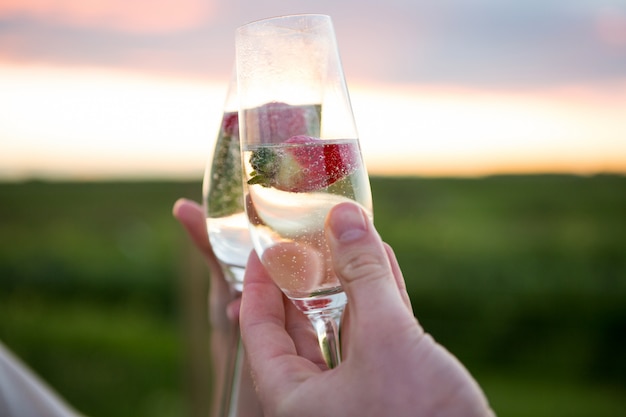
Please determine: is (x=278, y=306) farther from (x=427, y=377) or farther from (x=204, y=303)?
(x=204, y=303)

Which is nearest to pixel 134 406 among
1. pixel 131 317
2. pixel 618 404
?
pixel 131 317

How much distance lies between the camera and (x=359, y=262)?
1378 millimetres

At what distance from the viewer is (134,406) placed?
8.02 m

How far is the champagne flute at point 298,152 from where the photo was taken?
1484mm

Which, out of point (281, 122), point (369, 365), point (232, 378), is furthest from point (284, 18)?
point (232, 378)

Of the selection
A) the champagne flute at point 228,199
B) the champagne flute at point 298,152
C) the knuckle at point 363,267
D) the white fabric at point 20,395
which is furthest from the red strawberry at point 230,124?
the white fabric at point 20,395

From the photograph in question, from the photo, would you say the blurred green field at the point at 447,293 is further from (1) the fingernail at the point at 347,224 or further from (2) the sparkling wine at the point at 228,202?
(1) the fingernail at the point at 347,224

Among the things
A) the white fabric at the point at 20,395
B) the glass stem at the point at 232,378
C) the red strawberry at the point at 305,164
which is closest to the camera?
the red strawberry at the point at 305,164

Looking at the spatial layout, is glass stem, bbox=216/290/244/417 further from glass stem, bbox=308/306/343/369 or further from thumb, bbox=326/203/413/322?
thumb, bbox=326/203/413/322

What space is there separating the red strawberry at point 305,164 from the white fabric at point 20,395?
59.6 inches

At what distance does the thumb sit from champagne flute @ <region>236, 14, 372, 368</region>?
91 millimetres

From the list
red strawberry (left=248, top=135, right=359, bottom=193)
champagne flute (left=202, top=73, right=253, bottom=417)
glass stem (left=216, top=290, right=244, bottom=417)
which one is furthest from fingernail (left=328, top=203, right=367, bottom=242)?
glass stem (left=216, top=290, right=244, bottom=417)

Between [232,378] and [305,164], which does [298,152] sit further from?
[232,378]

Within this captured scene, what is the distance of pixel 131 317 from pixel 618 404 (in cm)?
642
